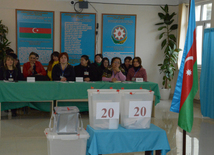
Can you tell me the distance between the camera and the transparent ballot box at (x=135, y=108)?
216 centimetres

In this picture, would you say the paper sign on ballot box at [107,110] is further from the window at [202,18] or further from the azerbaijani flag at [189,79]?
the window at [202,18]

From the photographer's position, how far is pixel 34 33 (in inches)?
290

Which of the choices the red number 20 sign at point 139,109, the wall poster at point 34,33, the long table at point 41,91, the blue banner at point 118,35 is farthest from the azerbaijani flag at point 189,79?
the wall poster at point 34,33

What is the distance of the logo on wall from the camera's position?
25.5ft

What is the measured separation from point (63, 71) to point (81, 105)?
0.82 m

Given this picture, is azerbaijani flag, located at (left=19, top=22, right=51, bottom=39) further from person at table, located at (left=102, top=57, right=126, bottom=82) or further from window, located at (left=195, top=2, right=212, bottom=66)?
window, located at (left=195, top=2, right=212, bottom=66)

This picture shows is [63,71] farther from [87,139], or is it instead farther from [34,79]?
[87,139]

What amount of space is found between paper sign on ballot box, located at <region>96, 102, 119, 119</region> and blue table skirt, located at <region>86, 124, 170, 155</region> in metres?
0.13

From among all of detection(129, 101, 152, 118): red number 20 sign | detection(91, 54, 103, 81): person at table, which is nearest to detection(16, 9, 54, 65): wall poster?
detection(91, 54, 103, 81): person at table

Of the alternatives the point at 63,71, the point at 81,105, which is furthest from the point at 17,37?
the point at 81,105

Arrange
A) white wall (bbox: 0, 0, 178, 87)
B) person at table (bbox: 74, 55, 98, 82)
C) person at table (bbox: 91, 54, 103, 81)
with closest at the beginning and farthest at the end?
person at table (bbox: 74, 55, 98, 82) → person at table (bbox: 91, 54, 103, 81) → white wall (bbox: 0, 0, 178, 87)

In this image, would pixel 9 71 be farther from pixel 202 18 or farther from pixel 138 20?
pixel 202 18

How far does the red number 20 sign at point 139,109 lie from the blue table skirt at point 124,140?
5.7 inches

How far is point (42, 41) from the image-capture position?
7434 mm
